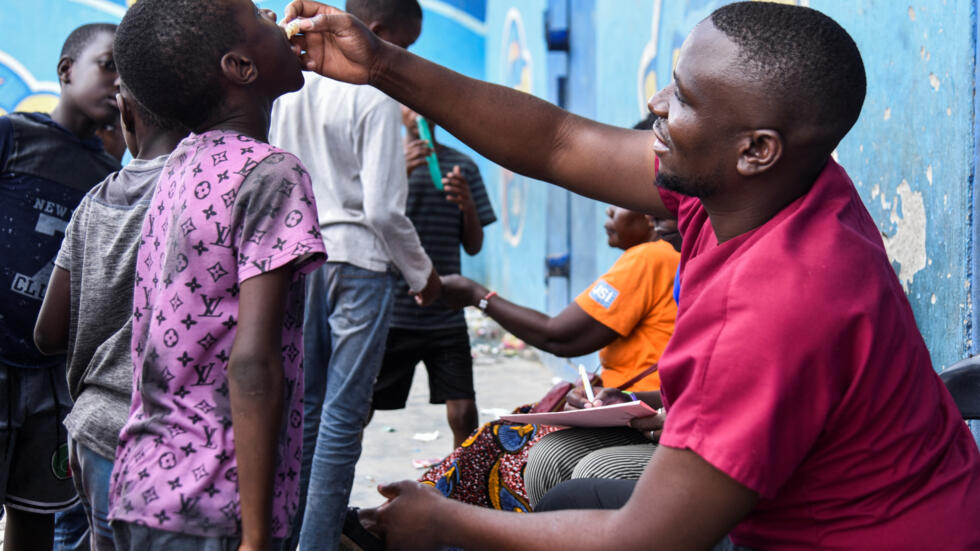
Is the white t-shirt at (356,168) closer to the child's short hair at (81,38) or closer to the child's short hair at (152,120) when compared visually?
the child's short hair at (81,38)

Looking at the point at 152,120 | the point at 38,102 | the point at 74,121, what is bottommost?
the point at 38,102

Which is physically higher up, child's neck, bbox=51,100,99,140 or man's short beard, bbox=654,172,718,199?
man's short beard, bbox=654,172,718,199

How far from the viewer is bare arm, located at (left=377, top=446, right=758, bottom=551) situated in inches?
44.4

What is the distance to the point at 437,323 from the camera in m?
3.86

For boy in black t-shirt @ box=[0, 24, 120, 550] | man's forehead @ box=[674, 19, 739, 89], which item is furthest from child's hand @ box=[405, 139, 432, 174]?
man's forehead @ box=[674, 19, 739, 89]

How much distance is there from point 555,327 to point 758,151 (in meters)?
1.53

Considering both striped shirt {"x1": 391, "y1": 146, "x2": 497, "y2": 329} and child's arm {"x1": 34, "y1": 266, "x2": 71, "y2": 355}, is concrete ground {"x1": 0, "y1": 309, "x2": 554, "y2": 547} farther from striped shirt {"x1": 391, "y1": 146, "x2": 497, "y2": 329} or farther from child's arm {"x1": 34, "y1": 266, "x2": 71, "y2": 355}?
child's arm {"x1": 34, "y1": 266, "x2": 71, "y2": 355}

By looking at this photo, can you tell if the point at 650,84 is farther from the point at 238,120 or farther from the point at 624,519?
the point at 624,519

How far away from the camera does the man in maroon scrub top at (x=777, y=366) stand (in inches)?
43.7

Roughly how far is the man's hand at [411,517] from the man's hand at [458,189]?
2654 mm

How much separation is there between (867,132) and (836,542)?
1.30 metres

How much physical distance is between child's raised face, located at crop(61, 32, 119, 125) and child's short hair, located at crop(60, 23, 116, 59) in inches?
0.5

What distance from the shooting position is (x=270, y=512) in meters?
1.41

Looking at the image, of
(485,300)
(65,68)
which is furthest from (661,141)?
(65,68)
